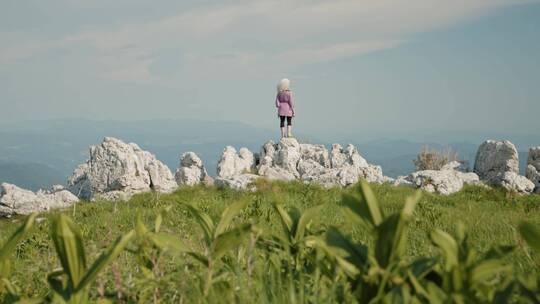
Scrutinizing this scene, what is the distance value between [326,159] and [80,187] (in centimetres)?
1295

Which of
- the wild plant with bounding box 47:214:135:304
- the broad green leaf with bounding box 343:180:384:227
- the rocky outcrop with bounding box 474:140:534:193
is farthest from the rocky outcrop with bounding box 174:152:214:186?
the broad green leaf with bounding box 343:180:384:227

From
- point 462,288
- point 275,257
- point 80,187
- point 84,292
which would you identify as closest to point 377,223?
point 462,288

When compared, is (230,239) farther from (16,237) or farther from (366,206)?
(16,237)

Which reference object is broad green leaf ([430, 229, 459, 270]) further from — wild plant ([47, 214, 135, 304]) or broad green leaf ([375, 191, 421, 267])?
wild plant ([47, 214, 135, 304])

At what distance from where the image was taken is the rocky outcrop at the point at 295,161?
24.8m

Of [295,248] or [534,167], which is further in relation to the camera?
[534,167]

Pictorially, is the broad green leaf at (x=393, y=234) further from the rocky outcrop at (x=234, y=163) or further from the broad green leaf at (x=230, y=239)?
the rocky outcrop at (x=234, y=163)

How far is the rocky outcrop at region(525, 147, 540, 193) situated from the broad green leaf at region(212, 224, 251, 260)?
2298 centimetres

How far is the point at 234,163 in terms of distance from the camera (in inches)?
1076

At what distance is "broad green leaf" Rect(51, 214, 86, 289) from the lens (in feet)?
5.79

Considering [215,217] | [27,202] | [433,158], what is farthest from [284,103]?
[215,217]

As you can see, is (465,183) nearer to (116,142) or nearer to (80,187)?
(116,142)

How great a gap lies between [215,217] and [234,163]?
2474 cm

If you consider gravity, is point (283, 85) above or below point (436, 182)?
above
